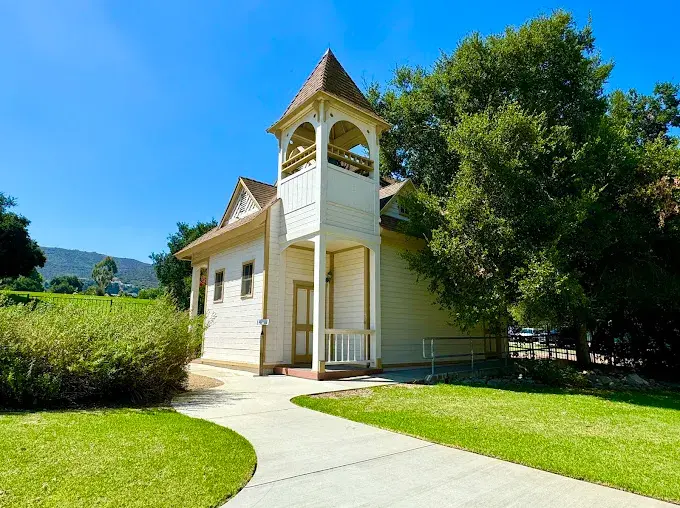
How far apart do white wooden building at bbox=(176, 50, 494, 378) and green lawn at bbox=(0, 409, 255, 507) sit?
5.56 m

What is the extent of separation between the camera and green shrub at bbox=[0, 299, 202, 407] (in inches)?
230

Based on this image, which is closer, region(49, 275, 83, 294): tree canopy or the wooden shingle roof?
the wooden shingle roof

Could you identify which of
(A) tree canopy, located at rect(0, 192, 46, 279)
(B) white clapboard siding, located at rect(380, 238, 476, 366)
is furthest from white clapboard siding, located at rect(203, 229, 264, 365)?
(A) tree canopy, located at rect(0, 192, 46, 279)

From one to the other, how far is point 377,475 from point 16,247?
140 feet

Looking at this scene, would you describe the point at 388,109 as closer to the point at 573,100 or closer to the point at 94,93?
the point at 573,100

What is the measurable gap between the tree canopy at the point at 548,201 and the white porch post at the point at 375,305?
101 cm

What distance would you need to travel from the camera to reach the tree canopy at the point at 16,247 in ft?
112

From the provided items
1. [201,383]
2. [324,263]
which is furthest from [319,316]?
[201,383]

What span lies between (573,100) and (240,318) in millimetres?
12162

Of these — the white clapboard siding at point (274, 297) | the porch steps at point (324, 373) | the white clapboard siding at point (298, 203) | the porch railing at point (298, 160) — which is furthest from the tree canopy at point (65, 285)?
the porch steps at point (324, 373)

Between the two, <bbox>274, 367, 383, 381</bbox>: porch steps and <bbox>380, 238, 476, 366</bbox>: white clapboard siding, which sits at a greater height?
<bbox>380, 238, 476, 366</bbox>: white clapboard siding

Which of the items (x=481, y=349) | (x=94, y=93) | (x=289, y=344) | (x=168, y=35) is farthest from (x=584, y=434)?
(x=94, y=93)

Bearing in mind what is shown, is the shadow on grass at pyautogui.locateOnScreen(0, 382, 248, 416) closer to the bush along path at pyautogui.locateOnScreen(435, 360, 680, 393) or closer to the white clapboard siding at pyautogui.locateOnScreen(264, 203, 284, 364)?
the white clapboard siding at pyautogui.locateOnScreen(264, 203, 284, 364)

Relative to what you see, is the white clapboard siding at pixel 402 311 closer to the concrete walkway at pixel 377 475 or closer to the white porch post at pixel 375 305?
the white porch post at pixel 375 305
